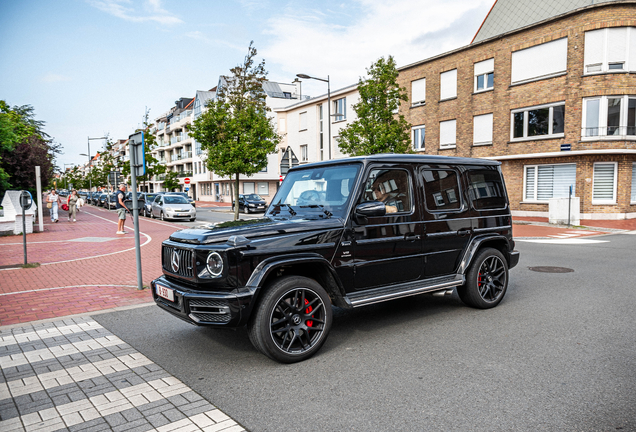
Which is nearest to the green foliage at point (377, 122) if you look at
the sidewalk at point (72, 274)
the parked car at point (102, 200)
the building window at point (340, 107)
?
the sidewalk at point (72, 274)

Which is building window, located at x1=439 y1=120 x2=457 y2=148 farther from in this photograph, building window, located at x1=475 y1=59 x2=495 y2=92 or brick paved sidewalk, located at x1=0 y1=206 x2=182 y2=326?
brick paved sidewalk, located at x1=0 y1=206 x2=182 y2=326

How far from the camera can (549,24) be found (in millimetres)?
22984

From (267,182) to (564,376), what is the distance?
196 feet

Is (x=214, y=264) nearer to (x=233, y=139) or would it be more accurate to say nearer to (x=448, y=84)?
(x=233, y=139)

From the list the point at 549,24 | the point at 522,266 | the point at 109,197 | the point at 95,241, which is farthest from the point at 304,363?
the point at 109,197

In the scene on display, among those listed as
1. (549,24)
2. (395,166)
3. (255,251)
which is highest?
(549,24)

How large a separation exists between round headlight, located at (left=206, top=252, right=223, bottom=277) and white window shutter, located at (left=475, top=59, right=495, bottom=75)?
2596 centimetres

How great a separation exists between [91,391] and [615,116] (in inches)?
959

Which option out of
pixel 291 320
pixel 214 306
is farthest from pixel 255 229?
pixel 291 320

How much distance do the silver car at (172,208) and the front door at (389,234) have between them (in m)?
21.6

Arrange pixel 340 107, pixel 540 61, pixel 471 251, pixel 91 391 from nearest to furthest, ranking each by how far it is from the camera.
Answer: pixel 91 391 < pixel 471 251 < pixel 540 61 < pixel 340 107

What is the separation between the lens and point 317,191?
513cm

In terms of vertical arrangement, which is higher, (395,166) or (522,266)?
(395,166)

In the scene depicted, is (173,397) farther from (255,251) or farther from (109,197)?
(109,197)
